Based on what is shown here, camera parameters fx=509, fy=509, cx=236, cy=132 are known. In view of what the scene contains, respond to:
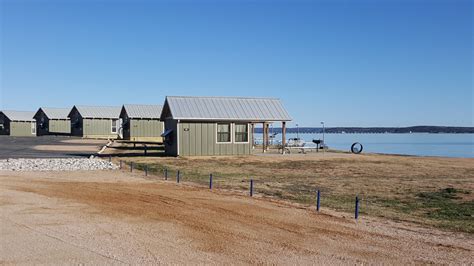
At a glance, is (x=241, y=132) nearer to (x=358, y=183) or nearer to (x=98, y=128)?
(x=358, y=183)

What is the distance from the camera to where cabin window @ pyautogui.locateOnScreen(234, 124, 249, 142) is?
1416 inches

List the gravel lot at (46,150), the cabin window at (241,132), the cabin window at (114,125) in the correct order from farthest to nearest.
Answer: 1. the cabin window at (114,125)
2. the cabin window at (241,132)
3. the gravel lot at (46,150)

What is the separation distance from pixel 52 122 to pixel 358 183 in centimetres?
6125

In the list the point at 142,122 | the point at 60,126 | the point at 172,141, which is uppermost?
the point at 142,122

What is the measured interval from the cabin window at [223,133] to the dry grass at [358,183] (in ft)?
7.79

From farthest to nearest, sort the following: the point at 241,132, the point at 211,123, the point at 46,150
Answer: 1. the point at 46,150
2. the point at 241,132
3. the point at 211,123

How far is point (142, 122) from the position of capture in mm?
60344

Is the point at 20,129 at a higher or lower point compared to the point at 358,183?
higher

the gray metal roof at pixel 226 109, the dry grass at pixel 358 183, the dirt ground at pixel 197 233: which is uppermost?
the gray metal roof at pixel 226 109

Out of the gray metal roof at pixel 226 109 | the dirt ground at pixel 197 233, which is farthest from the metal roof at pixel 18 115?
the dirt ground at pixel 197 233

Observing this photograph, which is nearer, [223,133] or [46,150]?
[223,133]

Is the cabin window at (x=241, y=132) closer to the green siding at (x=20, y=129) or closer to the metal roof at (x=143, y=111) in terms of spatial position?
the metal roof at (x=143, y=111)

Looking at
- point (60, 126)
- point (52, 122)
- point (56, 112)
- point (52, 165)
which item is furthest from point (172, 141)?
point (56, 112)

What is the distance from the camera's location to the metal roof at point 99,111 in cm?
6806
